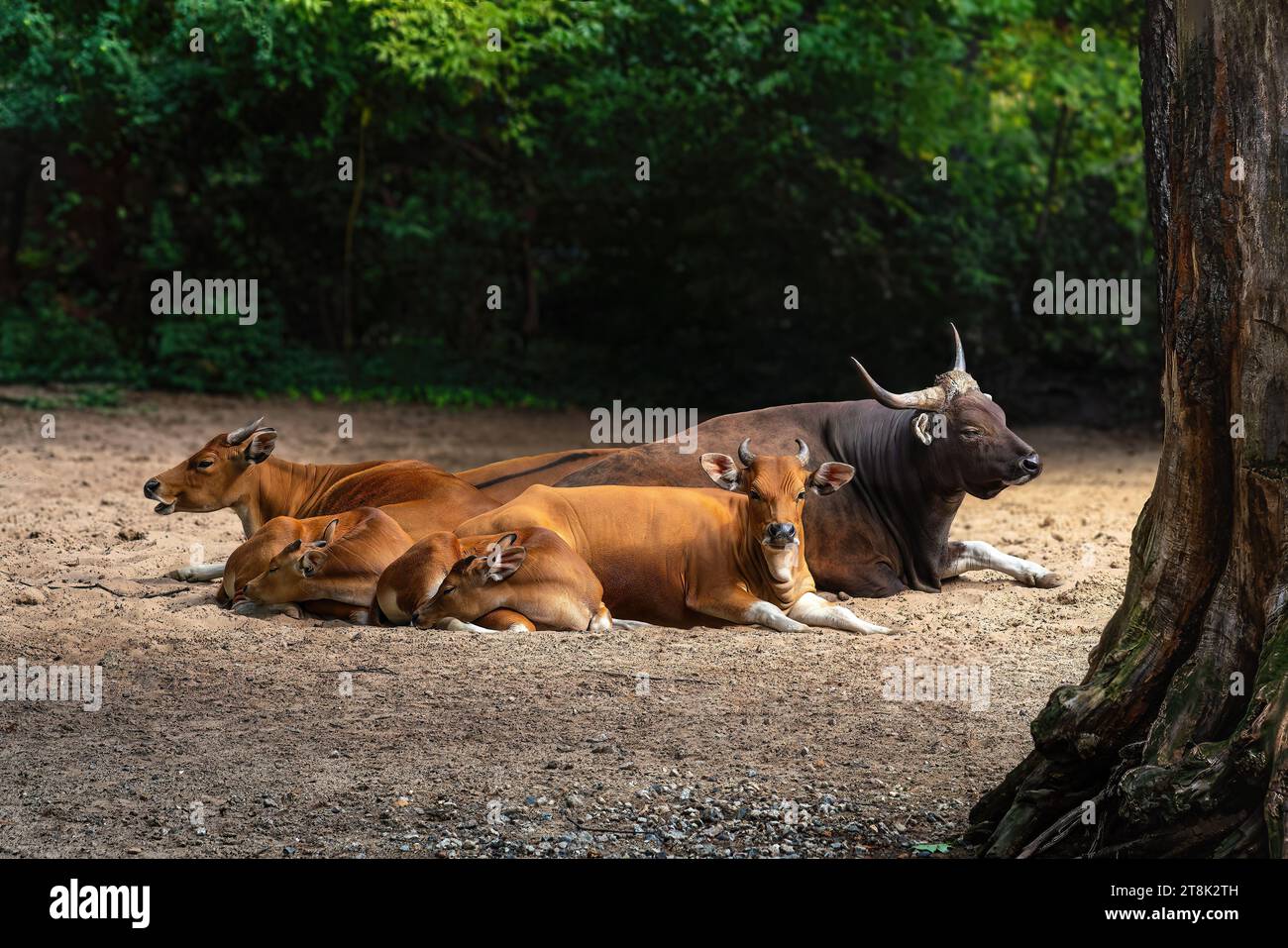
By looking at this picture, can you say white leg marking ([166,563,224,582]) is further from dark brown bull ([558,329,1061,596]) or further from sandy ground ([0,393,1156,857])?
dark brown bull ([558,329,1061,596])

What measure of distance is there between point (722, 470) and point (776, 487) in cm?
36

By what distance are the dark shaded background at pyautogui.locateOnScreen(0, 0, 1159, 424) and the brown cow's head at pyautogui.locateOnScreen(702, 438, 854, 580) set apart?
764 cm

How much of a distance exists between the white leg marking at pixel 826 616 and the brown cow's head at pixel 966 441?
117cm

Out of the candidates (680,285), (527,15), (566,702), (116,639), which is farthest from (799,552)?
(680,285)

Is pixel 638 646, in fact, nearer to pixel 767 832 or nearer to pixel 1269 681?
pixel 767 832

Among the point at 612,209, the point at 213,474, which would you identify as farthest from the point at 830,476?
the point at 612,209

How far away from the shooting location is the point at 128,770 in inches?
183

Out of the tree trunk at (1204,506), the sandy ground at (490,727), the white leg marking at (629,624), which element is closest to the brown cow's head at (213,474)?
the sandy ground at (490,727)

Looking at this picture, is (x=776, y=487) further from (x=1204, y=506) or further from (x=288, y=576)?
(x=1204, y=506)

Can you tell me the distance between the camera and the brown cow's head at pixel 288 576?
671cm

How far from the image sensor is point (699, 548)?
711 centimetres

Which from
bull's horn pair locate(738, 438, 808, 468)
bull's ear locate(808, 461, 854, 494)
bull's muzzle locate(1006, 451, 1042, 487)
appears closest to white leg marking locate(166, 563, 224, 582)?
bull's horn pair locate(738, 438, 808, 468)

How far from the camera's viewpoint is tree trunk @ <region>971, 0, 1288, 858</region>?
348 cm

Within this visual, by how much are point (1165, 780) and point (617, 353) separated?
13.6 meters
